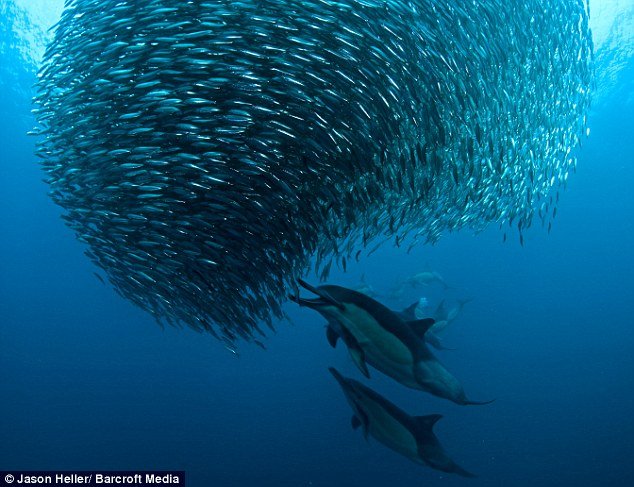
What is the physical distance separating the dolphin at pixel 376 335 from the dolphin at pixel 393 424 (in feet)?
2.16

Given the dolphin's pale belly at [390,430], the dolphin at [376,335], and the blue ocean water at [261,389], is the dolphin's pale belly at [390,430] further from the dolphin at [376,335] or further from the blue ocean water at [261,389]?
the blue ocean water at [261,389]

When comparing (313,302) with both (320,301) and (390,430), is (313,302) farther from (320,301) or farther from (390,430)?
(390,430)

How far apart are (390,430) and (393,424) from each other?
0.18ft

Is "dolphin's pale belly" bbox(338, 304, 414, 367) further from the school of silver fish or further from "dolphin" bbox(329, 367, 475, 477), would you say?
the school of silver fish

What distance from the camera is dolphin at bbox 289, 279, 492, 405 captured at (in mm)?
2850

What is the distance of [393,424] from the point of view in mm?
3525

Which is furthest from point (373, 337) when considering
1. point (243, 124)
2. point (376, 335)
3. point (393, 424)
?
point (243, 124)

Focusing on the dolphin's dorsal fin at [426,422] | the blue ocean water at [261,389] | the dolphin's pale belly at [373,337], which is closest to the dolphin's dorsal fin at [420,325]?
the dolphin's pale belly at [373,337]

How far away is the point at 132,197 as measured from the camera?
15.2 ft

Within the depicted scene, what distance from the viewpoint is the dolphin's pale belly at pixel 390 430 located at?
3512 mm

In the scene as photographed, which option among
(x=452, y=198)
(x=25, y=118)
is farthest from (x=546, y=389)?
(x=25, y=118)

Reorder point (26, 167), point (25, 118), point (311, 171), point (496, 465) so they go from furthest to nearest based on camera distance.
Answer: point (26, 167) → point (25, 118) → point (496, 465) → point (311, 171)

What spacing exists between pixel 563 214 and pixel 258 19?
50.5m

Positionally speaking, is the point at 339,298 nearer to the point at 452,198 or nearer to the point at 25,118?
the point at 452,198
